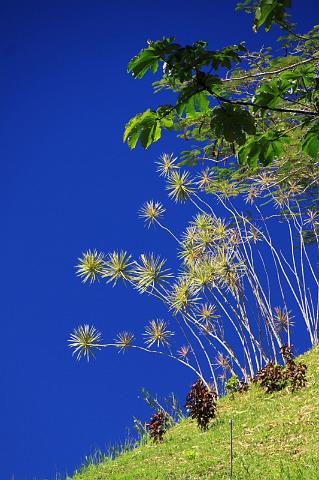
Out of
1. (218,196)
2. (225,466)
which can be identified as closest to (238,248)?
(218,196)

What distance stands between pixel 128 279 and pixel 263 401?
4578 mm

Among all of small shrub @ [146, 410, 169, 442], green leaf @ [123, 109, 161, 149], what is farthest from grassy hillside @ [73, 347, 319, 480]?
green leaf @ [123, 109, 161, 149]

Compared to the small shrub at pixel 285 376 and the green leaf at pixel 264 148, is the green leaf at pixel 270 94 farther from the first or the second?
the small shrub at pixel 285 376

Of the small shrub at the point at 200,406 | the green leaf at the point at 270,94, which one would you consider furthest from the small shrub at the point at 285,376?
the green leaf at the point at 270,94

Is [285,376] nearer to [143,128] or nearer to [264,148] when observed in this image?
[264,148]

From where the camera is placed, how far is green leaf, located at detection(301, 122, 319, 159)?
231 centimetres

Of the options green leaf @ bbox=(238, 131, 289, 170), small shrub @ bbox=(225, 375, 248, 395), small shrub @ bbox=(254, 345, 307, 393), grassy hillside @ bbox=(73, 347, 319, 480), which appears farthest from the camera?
small shrub @ bbox=(225, 375, 248, 395)

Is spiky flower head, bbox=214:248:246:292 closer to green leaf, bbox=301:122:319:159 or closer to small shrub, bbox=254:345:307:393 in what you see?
small shrub, bbox=254:345:307:393

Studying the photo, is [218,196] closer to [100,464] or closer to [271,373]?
[271,373]

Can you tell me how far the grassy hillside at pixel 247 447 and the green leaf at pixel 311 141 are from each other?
→ 3955 mm

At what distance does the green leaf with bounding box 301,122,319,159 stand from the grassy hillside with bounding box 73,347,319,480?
3.96 m

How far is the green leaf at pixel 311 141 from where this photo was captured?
231 centimetres

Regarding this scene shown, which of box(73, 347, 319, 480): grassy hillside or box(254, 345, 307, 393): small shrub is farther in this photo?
box(254, 345, 307, 393): small shrub

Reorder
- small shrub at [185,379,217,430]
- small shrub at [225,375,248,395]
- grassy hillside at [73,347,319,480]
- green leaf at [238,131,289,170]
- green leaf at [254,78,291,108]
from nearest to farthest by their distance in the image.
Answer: green leaf at [254,78,291,108] → green leaf at [238,131,289,170] → grassy hillside at [73,347,319,480] → small shrub at [185,379,217,430] → small shrub at [225,375,248,395]
